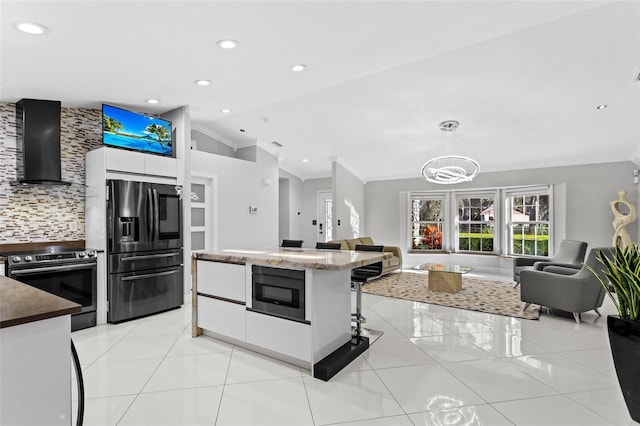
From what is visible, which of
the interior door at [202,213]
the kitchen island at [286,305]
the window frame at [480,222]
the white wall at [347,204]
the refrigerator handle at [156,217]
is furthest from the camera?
the window frame at [480,222]

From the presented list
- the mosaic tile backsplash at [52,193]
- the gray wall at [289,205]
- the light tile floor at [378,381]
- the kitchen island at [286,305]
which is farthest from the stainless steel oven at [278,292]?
the gray wall at [289,205]

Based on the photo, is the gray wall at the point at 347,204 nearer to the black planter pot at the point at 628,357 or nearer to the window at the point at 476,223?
the window at the point at 476,223

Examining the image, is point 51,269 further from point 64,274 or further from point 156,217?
point 156,217

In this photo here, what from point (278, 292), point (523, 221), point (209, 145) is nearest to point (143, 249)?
point (278, 292)

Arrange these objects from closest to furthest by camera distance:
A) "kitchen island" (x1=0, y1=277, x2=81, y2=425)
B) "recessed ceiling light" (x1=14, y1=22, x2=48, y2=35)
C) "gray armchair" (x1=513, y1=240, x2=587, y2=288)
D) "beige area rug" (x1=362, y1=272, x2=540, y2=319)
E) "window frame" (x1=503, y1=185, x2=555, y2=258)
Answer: "kitchen island" (x1=0, y1=277, x2=81, y2=425)
"recessed ceiling light" (x1=14, y1=22, x2=48, y2=35)
"beige area rug" (x1=362, y1=272, x2=540, y2=319)
"gray armchair" (x1=513, y1=240, x2=587, y2=288)
"window frame" (x1=503, y1=185, x2=555, y2=258)

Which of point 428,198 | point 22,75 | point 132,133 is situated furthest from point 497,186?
point 22,75

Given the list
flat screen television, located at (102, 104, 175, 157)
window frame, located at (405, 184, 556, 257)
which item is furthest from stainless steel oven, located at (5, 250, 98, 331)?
window frame, located at (405, 184, 556, 257)

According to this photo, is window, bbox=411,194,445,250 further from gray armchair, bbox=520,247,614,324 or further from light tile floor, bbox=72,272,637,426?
light tile floor, bbox=72,272,637,426

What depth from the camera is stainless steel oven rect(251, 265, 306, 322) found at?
2.53 m

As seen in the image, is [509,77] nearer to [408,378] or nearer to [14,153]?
[408,378]

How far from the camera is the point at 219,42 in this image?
2785mm

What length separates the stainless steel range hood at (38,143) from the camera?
11.6 feet

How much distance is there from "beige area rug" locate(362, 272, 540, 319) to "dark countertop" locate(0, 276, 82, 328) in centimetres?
445

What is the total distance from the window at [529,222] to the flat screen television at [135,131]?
7012 millimetres
